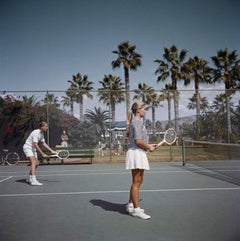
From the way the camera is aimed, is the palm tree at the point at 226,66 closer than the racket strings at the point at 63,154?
No

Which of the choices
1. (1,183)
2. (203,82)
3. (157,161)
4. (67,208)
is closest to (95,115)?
(157,161)

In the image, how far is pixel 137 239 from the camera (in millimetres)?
2846

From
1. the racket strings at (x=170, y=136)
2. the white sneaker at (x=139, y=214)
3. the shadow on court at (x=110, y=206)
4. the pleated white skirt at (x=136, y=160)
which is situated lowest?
the shadow on court at (x=110, y=206)

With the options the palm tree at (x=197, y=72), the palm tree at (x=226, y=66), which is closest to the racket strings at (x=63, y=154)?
the palm tree at (x=226, y=66)

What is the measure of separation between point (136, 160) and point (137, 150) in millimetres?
128

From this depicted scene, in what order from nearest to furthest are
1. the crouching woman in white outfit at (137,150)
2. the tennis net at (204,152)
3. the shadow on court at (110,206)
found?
the crouching woman in white outfit at (137,150)
the shadow on court at (110,206)
the tennis net at (204,152)

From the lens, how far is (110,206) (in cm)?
430

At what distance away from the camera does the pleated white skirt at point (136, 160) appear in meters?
3.57

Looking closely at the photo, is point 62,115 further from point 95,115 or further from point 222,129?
point 222,129

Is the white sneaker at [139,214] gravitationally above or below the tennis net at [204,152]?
below

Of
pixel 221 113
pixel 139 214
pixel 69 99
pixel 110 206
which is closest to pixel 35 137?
pixel 110 206

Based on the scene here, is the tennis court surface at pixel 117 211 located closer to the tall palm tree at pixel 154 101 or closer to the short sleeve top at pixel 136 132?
the short sleeve top at pixel 136 132

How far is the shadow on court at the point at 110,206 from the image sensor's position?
4.05 metres

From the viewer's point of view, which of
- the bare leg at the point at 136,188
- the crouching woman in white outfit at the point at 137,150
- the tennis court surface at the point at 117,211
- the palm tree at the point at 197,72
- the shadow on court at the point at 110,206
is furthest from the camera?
the palm tree at the point at 197,72
